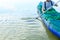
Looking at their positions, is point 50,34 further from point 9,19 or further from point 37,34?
point 9,19

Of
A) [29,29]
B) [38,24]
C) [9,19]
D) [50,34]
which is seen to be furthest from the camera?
[9,19]

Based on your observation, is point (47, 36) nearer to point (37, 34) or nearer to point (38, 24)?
point (37, 34)

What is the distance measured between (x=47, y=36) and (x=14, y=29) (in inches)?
83.4

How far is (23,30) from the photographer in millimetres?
10867

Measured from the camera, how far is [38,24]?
40.0 feet

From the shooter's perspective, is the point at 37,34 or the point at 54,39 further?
the point at 37,34

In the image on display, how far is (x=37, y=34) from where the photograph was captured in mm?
10086

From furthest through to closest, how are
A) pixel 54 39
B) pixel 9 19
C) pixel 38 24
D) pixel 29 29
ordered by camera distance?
pixel 9 19, pixel 38 24, pixel 29 29, pixel 54 39

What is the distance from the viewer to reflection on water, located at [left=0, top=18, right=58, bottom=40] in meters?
9.62

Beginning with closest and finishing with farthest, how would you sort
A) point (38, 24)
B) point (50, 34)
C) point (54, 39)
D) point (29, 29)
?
point (54, 39), point (50, 34), point (29, 29), point (38, 24)

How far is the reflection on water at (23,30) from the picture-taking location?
9.62 metres

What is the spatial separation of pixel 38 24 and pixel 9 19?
8.01 feet

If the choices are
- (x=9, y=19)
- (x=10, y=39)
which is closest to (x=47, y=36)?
(x=10, y=39)

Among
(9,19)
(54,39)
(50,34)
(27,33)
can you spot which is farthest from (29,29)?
(9,19)
